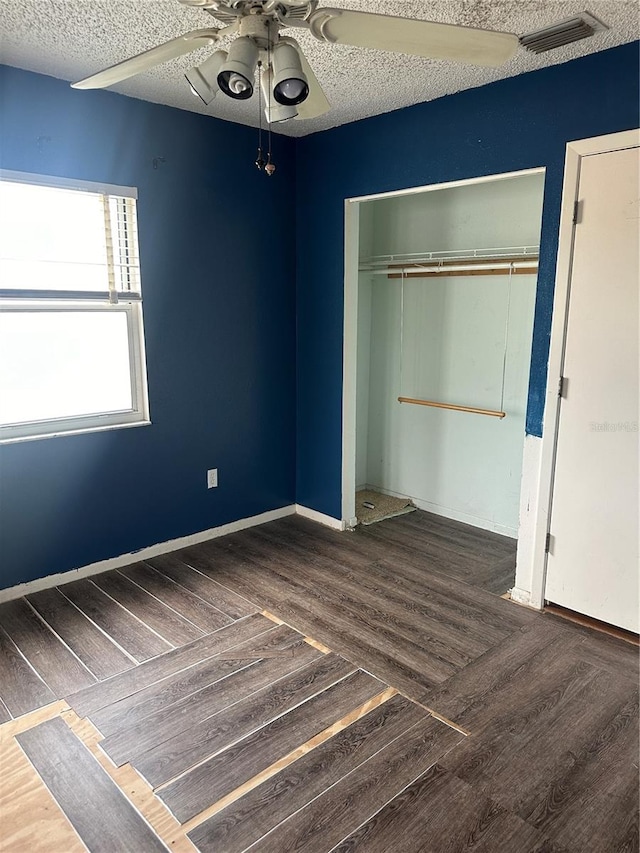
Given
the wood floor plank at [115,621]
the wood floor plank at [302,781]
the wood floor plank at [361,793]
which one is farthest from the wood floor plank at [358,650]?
the wood floor plank at [115,621]

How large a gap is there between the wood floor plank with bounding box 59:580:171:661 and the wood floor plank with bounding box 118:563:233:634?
0.19 metres

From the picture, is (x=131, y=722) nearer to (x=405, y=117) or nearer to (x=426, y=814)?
(x=426, y=814)

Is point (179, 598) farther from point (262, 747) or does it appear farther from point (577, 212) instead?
point (577, 212)

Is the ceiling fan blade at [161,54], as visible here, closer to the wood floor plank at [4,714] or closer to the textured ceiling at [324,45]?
the textured ceiling at [324,45]

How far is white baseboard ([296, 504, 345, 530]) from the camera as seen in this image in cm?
398

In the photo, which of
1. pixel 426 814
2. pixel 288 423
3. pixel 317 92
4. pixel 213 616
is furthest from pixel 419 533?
pixel 317 92

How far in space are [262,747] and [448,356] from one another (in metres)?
2.80

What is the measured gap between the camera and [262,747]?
202 centimetres

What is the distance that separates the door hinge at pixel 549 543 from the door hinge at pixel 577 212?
4.77 feet

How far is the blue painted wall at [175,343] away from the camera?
2904 millimetres

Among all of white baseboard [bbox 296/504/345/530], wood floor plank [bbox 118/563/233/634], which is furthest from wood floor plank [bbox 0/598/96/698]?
white baseboard [bbox 296/504/345/530]

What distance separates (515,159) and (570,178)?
0.32m

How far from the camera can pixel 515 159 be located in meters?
2.79

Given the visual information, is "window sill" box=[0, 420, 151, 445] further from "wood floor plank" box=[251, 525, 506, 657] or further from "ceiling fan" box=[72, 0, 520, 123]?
"ceiling fan" box=[72, 0, 520, 123]
